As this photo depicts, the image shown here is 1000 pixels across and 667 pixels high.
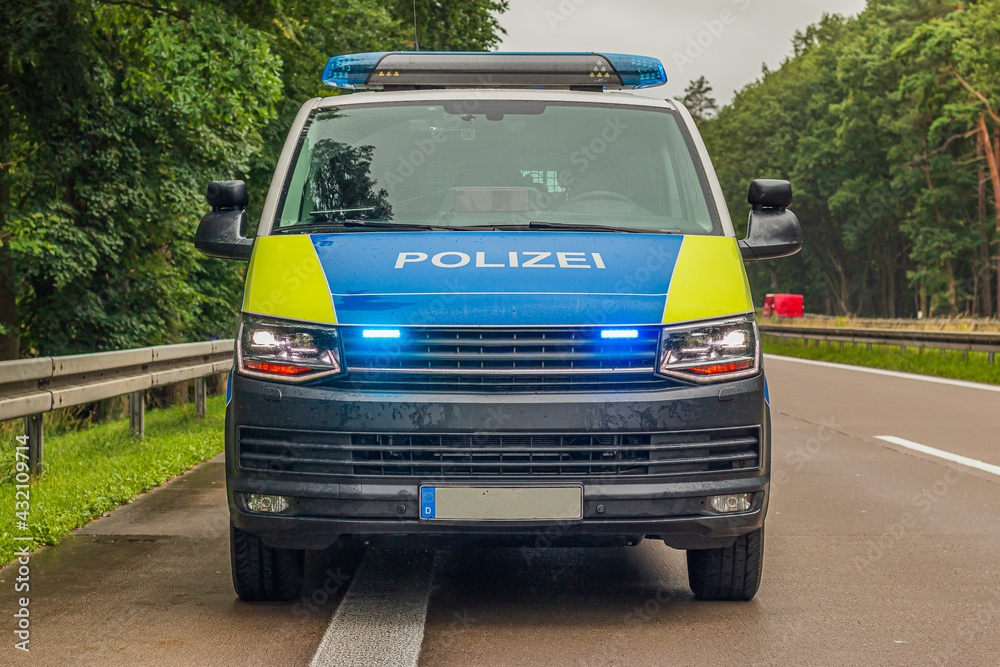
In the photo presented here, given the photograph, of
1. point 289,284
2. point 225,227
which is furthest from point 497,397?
point 225,227

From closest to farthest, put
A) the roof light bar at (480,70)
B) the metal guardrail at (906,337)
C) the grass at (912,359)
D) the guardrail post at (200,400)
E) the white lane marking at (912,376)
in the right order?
the roof light bar at (480,70) < the guardrail post at (200,400) < the white lane marking at (912,376) < the grass at (912,359) < the metal guardrail at (906,337)

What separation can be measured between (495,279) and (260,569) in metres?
1.53

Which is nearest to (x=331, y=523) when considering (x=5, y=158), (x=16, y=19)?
(x=16, y=19)

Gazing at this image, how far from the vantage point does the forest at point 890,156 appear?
2276 inches

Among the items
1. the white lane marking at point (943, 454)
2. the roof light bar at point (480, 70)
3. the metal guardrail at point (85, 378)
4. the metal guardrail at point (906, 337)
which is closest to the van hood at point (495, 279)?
the roof light bar at point (480, 70)

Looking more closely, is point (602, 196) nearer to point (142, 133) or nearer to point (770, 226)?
point (770, 226)

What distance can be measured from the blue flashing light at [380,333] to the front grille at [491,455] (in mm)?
365

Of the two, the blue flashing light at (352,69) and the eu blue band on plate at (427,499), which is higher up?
the blue flashing light at (352,69)

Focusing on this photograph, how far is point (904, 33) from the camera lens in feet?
208

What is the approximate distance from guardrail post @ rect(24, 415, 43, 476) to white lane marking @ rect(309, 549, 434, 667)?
11.5 feet

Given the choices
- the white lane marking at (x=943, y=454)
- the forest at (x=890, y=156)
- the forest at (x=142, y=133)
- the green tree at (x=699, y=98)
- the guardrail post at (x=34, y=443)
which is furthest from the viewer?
the green tree at (x=699, y=98)

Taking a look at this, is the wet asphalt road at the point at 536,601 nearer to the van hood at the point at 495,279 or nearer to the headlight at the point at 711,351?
the headlight at the point at 711,351

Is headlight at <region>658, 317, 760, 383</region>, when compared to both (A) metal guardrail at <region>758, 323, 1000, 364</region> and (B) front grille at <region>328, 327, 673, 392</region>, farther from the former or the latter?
(A) metal guardrail at <region>758, 323, 1000, 364</region>

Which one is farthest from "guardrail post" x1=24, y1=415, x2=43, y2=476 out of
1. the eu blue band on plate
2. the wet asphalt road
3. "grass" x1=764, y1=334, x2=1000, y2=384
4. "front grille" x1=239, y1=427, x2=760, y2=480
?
"grass" x1=764, y1=334, x2=1000, y2=384
